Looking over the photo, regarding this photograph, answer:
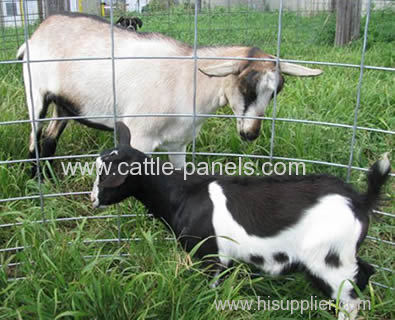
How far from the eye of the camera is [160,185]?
8.04 ft

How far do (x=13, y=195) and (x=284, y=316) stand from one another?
198 cm

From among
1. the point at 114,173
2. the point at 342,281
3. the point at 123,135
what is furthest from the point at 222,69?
the point at 342,281

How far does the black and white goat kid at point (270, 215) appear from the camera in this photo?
84.2 inches

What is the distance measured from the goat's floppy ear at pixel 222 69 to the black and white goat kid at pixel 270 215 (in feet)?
2.52

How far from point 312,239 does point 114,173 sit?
0.97 meters

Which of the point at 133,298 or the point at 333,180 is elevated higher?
the point at 333,180

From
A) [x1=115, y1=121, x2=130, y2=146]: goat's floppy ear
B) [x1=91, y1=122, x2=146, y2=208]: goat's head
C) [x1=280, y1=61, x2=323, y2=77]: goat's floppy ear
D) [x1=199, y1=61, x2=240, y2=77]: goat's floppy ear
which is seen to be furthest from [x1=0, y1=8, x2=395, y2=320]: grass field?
[x1=199, y1=61, x2=240, y2=77]: goat's floppy ear

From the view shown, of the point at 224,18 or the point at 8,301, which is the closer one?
the point at 8,301

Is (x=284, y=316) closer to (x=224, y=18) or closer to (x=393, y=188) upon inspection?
(x=393, y=188)

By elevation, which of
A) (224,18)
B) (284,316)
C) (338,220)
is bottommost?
(284,316)

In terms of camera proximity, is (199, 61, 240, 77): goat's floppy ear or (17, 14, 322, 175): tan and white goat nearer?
(199, 61, 240, 77): goat's floppy ear

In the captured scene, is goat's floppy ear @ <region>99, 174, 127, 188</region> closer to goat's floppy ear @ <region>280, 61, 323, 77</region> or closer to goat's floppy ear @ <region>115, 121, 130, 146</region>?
goat's floppy ear @ <region>115, 121, 130, 146</region>

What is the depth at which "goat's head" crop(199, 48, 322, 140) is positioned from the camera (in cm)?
298

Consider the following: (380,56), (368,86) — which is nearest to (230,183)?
(368,86)
